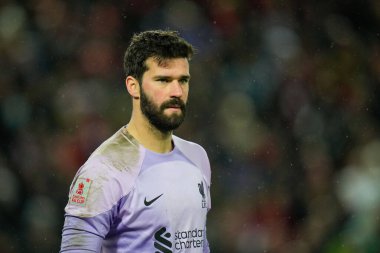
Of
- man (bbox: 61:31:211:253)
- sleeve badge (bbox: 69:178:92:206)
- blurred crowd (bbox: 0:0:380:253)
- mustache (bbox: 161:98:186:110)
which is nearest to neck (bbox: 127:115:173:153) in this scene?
man (bbox: 61:31:211:253)

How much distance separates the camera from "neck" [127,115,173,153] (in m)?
2.85

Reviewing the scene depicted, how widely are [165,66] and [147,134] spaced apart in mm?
267

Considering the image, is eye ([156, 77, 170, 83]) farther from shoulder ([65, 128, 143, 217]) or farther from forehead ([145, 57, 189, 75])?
shoulder ([65, 128, 143, 217])

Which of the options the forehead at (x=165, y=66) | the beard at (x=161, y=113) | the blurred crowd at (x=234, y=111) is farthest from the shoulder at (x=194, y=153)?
the blurred crowd at (x=234, y=111)

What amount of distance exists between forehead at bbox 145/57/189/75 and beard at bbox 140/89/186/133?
0.31 feet

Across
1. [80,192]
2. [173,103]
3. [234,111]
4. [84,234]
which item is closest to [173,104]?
[173,103]

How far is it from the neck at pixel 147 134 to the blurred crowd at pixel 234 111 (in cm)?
270

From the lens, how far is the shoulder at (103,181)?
2.63m

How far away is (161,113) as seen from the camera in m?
2.77

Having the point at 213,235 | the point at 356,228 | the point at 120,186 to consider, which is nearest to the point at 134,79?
the point at 120,186

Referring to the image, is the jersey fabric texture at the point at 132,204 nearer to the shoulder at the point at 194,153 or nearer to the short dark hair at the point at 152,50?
the shoulder at the point at 194,153

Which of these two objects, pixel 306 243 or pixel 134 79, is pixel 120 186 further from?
pixel 306 243

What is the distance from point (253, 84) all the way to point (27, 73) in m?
1.71

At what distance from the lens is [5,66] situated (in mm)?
5723
